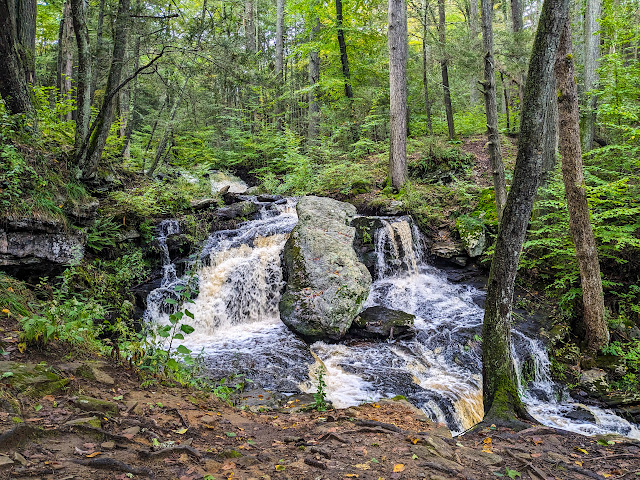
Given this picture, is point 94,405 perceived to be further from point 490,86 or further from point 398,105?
point 398,105

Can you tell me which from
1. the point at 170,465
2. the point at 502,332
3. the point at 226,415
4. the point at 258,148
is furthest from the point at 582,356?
the point at 258,148

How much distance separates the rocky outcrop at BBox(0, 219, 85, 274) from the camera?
6.14 m

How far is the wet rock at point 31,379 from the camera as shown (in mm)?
2787

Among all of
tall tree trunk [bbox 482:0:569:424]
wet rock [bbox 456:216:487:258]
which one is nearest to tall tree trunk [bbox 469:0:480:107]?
wet rock [bbox 456:216:487:258]

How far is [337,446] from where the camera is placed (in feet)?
11.0

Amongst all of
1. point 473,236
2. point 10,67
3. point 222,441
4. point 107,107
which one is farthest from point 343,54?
point 222,441

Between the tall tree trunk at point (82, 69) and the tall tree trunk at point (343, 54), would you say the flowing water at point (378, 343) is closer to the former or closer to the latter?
the tall tree trunk at point (82, 69)

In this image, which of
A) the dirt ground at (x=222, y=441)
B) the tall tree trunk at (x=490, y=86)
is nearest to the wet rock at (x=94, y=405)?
the dirt ground at (x=222, y=441)

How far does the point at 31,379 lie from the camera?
2.92m

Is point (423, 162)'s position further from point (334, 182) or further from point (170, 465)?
point (170, 465)

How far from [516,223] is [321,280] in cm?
462

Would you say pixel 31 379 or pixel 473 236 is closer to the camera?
pixel 31 379

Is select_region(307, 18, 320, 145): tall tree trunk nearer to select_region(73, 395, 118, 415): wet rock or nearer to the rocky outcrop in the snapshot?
the rocky outcrop

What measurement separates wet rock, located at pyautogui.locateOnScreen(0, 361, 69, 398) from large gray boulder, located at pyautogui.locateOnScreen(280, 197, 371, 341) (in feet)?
17.1
